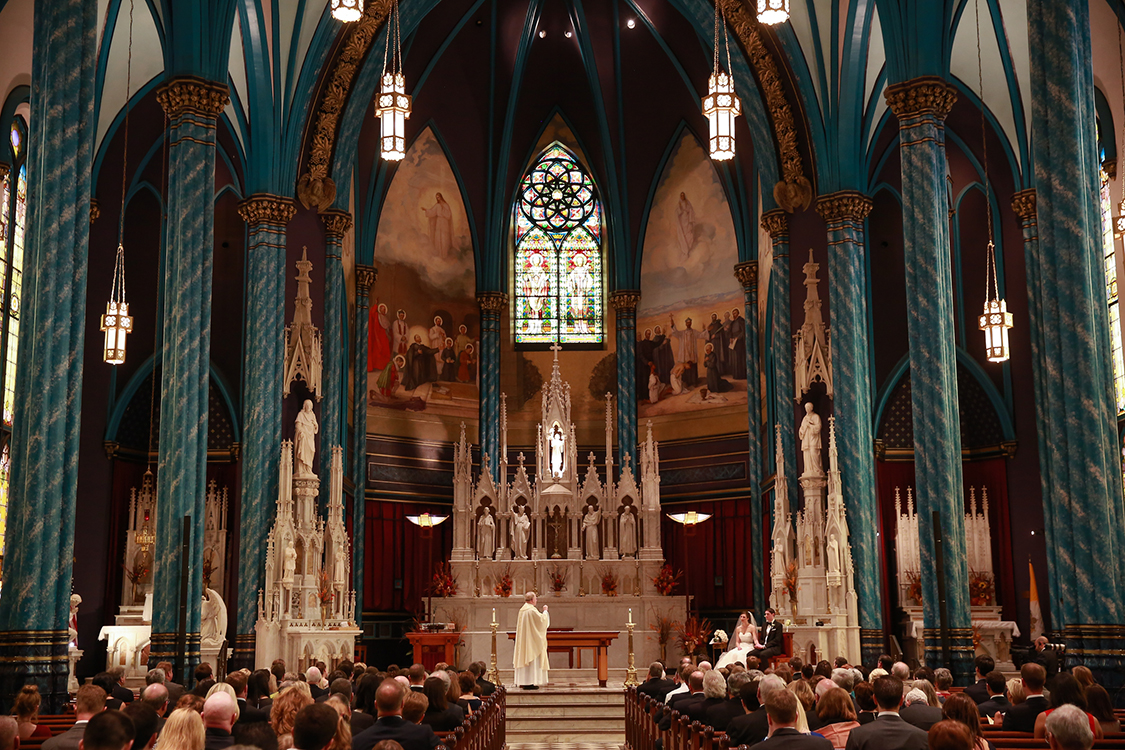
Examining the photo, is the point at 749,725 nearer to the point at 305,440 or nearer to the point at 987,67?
the point at 305,440

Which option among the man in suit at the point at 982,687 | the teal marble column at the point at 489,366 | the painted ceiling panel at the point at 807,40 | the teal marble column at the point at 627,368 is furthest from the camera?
the teal marble column at the point at 627,368

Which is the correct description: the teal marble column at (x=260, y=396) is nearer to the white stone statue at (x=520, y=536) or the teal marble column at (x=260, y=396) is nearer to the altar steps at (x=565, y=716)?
Result: the altar steps at (x=565, y=716)

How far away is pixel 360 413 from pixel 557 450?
4.86 m

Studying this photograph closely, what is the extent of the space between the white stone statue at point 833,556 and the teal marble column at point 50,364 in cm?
1224

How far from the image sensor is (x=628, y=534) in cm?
2725

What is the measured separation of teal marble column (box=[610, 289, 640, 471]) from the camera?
30500mm

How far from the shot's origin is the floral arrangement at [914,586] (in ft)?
79.9

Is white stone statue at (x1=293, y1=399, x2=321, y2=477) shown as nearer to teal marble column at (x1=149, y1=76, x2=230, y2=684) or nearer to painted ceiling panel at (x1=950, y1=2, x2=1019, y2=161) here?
teal marble column at (x1=149, y1=76, x2=230, y2=684)

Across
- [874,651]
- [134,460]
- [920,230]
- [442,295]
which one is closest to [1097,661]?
[920,230]

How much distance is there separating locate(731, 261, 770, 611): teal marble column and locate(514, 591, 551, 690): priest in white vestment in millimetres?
6460

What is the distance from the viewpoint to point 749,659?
14047mm

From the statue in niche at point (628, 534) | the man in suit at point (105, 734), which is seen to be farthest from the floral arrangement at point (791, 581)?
the man in suit at point (105, 734)

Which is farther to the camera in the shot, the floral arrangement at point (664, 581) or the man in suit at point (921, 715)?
the floral arrangement at point (664, 581)

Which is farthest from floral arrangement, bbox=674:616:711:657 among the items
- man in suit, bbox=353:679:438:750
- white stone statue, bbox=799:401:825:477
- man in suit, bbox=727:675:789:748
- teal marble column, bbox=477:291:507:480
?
man in suit, bbox=353:679:438:750
